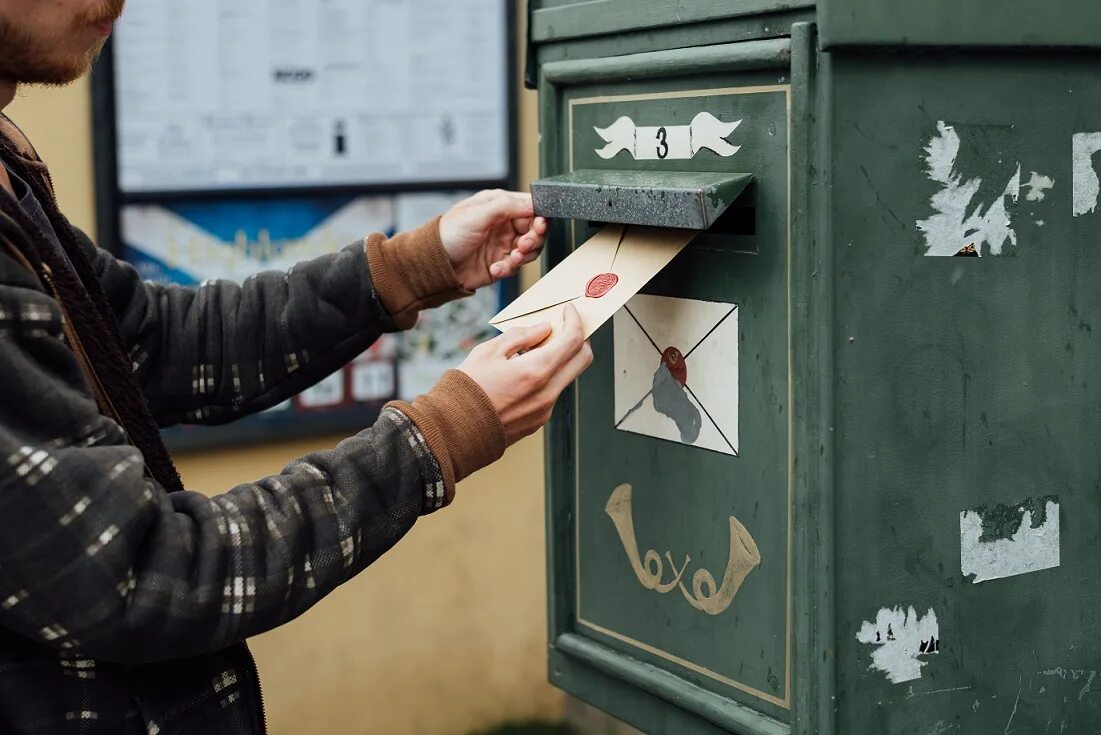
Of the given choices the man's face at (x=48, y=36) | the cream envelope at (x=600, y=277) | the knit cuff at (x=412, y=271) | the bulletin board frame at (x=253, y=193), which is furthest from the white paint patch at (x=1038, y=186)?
the bulletin board frame at (x=253, y=193)

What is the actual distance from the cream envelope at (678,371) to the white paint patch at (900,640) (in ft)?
0.79

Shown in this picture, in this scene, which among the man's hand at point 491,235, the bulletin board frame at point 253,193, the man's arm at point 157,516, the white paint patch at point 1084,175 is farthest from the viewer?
the bulletin board frame at point 253,193

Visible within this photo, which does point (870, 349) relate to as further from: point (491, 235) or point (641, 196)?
point (491, 235)

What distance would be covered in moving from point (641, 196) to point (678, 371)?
0.23m

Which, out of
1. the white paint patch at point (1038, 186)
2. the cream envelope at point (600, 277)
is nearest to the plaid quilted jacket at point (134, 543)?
the cream envelope at point (600, 277)

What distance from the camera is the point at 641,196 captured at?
58.2 inches

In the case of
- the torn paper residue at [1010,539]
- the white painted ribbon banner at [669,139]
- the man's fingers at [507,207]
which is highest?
the white painted ribbon banner at [669,139]

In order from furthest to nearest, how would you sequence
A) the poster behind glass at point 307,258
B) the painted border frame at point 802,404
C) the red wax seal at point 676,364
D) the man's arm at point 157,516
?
1. the poster behind glass at point 307,258
2. the red wax seal at point 676,364
3. the painted border frame at point 802,404
4. the man's arm at point 157,516

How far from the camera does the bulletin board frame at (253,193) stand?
9.39 feet

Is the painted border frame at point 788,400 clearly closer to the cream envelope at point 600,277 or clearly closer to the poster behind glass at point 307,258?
the cream envelope at point 600,277

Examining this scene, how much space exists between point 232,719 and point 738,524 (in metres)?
0.60

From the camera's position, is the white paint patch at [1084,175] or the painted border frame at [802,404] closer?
the painted border frame at [802,404]

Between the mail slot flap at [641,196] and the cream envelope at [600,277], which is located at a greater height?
the mail slot flap at [641,196]

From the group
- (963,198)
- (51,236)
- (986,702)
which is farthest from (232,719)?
(963,198)
